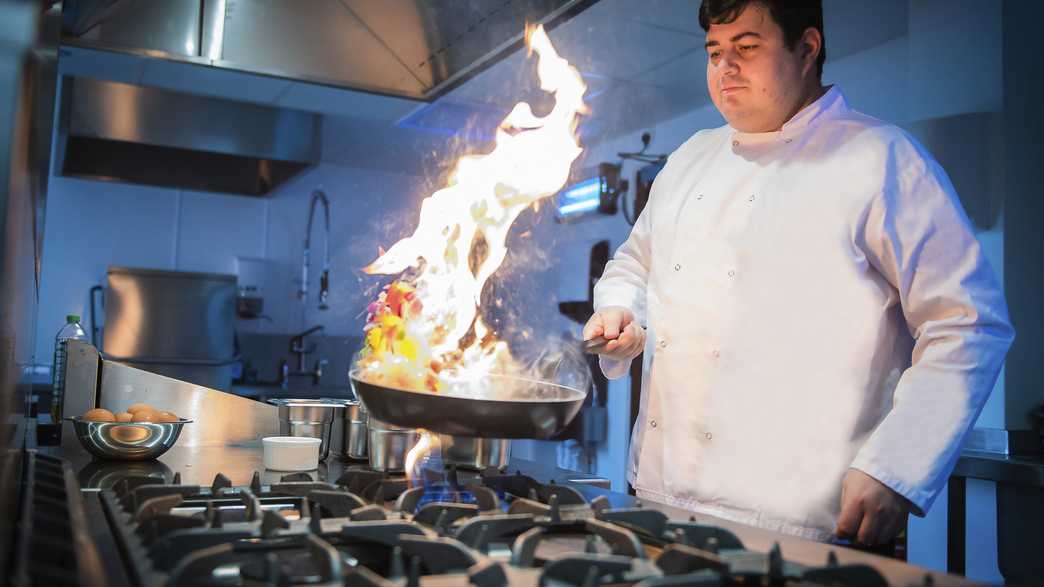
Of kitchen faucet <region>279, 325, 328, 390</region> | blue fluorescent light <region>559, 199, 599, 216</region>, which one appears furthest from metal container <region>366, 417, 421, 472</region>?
kitchen faucet <region>279, 325, 328, 390</region>

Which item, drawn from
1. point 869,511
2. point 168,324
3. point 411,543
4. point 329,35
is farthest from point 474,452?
point 168,324

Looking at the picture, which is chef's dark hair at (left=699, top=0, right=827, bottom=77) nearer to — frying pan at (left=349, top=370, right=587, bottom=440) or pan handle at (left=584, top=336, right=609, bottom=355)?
pan handle at (left=584, top=336, right=609, bottom=355)

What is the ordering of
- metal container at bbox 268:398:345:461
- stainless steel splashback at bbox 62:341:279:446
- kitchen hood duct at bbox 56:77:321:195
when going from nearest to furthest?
metal container at bbox 268:398:345:461 → stainless steel splashback at bbox 62:341:279:446 → kitchen hood duct at bbox 56:77:321:195

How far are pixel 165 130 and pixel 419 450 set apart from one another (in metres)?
4.17

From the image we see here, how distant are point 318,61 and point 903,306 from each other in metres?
2.09

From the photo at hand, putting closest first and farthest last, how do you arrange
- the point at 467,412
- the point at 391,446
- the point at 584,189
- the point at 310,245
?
the point at 467,412, the point at 391,446, the point at 584,189, the point at 310,245

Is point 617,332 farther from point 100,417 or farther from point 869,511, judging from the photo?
point 100,417

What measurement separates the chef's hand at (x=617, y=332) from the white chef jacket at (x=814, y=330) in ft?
0.30

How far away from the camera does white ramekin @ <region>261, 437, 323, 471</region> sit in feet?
5.60

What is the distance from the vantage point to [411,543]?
879 millimetres

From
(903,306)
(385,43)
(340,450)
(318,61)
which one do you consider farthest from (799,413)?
(318,61)

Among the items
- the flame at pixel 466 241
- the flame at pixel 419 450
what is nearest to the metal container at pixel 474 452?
the flame at pixel 419 450

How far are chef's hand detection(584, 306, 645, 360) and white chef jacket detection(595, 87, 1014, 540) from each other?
0.09 meters

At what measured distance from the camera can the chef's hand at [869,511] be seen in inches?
52.9
